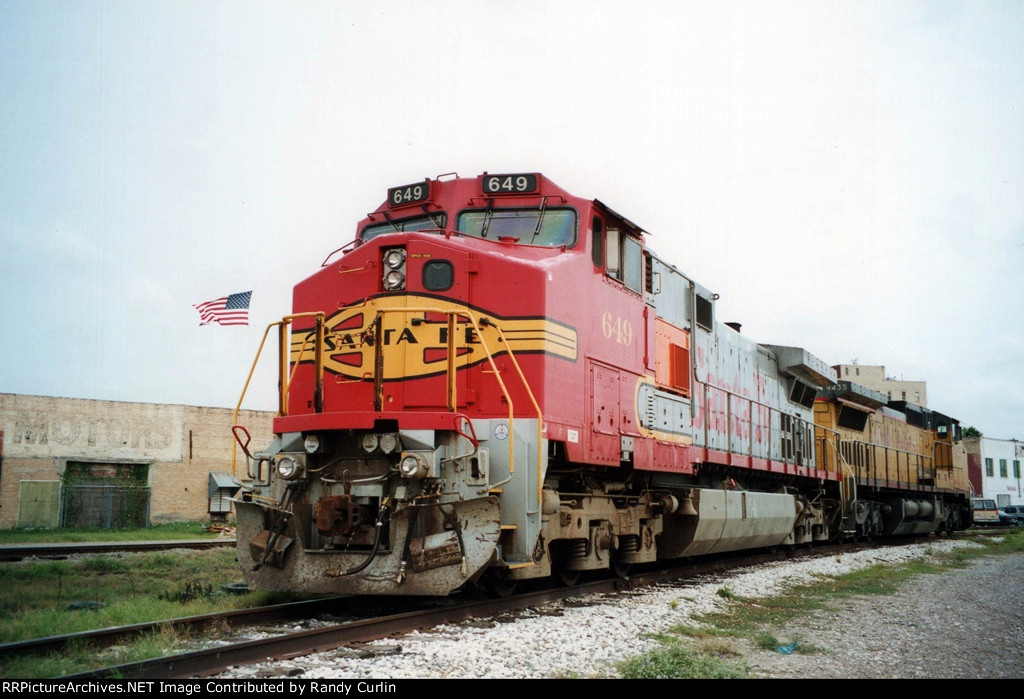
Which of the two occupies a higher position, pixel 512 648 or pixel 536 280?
pixel 536 280

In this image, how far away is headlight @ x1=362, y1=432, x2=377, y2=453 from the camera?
7066 millimetres

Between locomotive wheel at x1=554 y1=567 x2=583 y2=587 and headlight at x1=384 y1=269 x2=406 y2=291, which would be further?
locomotive wheel at x1=554 y1=567 x2=583 y2=587

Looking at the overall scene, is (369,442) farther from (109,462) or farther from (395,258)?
(109,462)

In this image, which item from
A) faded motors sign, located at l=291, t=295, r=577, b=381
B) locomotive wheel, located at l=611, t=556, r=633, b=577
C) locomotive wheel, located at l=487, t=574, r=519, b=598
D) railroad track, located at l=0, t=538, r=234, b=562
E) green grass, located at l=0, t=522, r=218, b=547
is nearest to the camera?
faded motors sign, located at l=291, t=295, r=577, b=381

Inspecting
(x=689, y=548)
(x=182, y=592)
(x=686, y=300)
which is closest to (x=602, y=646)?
(x=182, y=592)

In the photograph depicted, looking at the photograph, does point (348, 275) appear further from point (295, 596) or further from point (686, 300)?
point (686, 300)

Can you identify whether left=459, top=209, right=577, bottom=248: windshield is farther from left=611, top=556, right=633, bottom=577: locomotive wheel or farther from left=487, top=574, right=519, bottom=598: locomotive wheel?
left=611, top=556, right=633, bottom=577: locomotive wheel

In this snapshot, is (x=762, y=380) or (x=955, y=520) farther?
(x=955, y=520)

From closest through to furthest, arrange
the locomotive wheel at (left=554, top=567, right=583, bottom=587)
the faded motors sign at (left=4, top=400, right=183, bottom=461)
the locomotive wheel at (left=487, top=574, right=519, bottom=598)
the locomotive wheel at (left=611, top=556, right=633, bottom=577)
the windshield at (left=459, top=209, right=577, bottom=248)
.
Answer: the locomotive wheel at (left=487, top=574, right=519, bottom=598) → the windshield at (left=459, top=209, right=577, bottom=248) → the locomotive wheel at (left=554, top=567, right=583, bottom=587) → the locomotive wheel at (left=611, top=556, right=633, bottom=577) → the faded motors sign at (left=4, top=400, right=183, bottom=461)

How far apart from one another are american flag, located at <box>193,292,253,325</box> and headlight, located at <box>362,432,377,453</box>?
1132 centimetres

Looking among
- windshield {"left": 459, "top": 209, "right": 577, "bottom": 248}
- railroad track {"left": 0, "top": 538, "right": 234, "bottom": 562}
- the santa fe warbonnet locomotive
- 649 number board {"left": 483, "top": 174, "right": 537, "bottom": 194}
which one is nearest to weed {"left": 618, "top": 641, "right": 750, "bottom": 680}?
the santa fe warbonnet locomotive

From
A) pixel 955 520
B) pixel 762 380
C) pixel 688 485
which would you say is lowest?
pixel 955 520

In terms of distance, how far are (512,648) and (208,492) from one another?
84.9 feet

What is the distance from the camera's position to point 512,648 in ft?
19.0
